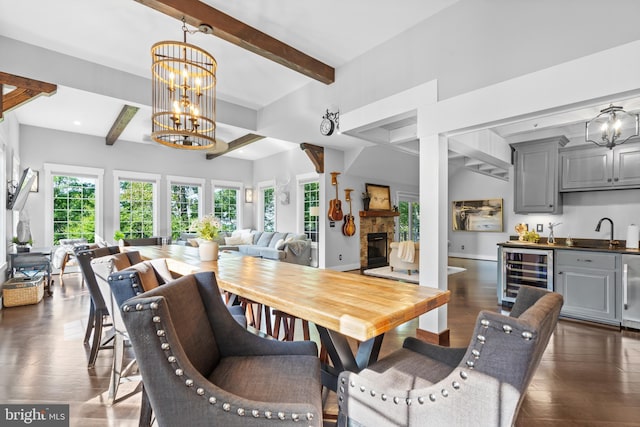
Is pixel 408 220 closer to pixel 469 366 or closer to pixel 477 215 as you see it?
pixel 477 215

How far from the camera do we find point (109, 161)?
6836mm

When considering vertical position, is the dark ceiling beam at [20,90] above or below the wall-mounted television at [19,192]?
above

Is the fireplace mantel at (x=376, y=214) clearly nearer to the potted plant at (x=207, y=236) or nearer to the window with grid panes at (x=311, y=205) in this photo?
the window with grid panes at (x=311, y=205)

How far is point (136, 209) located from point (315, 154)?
4.54 m

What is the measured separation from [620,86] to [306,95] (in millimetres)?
3136

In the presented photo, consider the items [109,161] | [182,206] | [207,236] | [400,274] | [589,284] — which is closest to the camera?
[207,236]

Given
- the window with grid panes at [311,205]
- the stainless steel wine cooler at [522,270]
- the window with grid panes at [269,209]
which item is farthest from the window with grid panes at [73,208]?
the stainless steel wine cooler at [522,270]

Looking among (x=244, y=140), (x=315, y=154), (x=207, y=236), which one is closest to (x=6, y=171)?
(x=244, y=140)

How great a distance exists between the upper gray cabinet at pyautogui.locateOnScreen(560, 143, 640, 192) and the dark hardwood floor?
80.6 inches

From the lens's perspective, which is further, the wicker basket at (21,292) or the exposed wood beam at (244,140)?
the exposed wood beam at (244,140)

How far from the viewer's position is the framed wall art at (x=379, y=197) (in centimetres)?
756

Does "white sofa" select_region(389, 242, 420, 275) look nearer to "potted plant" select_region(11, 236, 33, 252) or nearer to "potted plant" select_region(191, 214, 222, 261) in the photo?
"potted plant" select_region(191, 214, 222, 261)

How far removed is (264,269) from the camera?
2182 millimetres

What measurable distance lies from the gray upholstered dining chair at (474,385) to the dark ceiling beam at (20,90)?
4.61 metres
